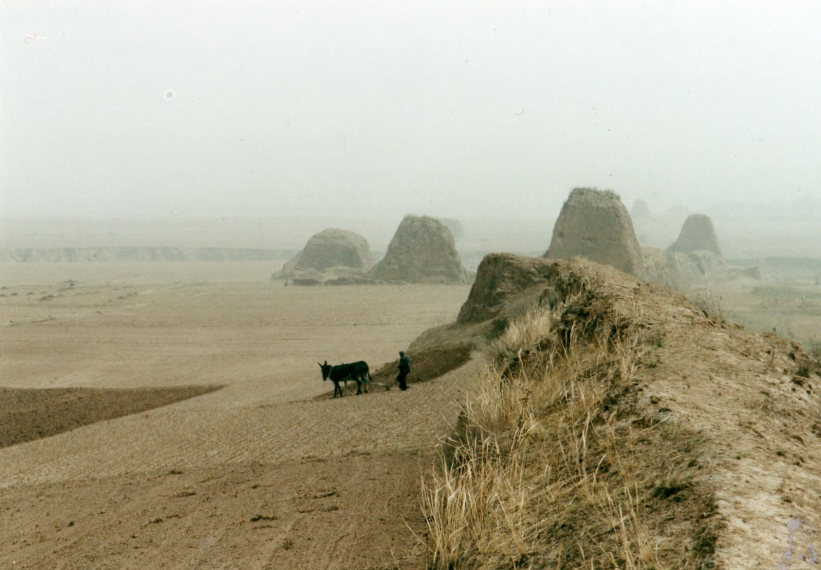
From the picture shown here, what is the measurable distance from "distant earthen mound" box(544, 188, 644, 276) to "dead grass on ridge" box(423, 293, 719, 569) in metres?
31.4

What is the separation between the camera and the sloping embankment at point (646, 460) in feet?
10.2

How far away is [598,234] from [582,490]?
113 feet

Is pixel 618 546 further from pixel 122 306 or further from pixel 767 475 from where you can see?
pixel 122 306

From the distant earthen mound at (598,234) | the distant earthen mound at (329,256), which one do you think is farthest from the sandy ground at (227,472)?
the distant earthen mound at (329,256)

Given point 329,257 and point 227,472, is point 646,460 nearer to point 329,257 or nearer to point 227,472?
point 227,472

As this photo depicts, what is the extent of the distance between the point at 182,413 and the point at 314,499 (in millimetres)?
9302

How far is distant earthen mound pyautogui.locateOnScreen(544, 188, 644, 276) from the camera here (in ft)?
119

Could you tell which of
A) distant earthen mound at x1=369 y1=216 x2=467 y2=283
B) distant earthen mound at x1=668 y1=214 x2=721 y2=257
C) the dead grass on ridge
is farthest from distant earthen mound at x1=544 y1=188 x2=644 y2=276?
distant earthen mound at x1=668 y1=214 x2=721 y2=257

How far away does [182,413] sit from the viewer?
1479 cm

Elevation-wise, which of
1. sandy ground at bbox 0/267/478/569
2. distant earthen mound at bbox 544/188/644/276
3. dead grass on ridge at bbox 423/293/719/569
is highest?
distant earthen mound at bbox 544/188/644/276

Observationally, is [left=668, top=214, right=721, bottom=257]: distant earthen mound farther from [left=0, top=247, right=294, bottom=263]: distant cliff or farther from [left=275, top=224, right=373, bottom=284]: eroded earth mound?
[left=0, top=247, right=294, bottom=263]: distant cliff

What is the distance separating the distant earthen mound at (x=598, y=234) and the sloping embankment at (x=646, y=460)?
3000 centimetres

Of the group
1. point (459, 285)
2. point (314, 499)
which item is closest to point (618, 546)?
point (314, 499)

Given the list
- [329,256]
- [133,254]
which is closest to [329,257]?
[329,256]
